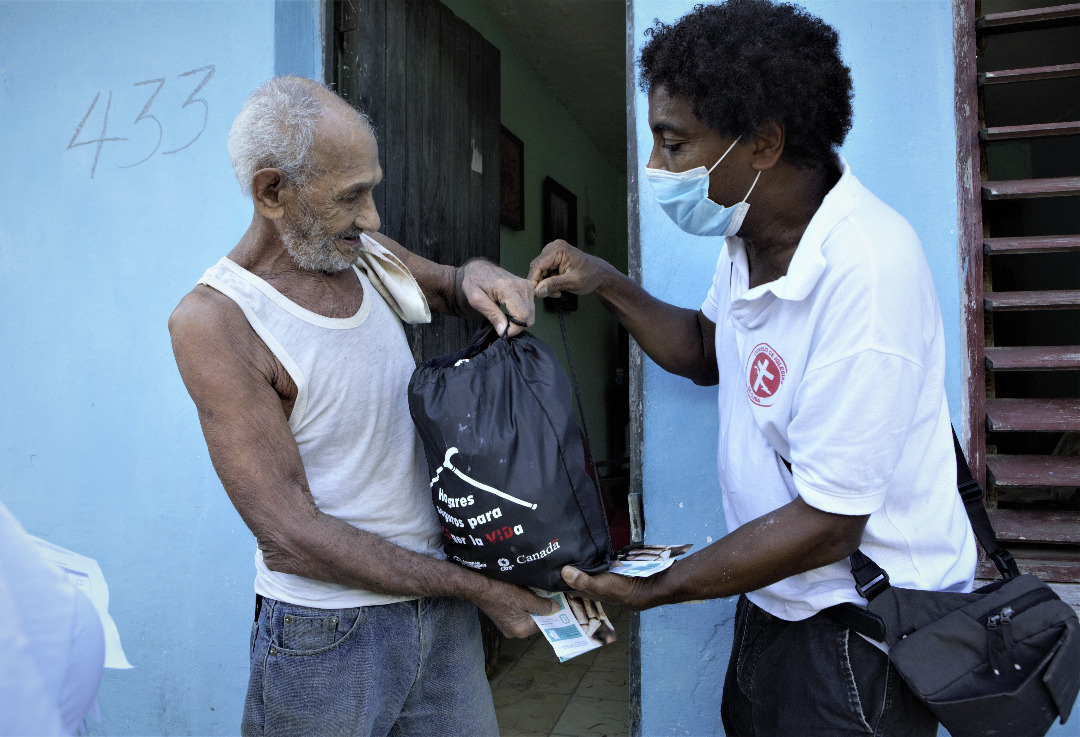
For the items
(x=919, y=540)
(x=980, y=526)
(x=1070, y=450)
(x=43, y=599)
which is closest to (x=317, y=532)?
(x=43, y=599)

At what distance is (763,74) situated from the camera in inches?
51.8

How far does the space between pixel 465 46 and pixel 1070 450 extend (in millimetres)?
3029

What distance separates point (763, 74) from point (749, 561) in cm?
87

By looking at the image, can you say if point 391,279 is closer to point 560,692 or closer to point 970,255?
point 970,255

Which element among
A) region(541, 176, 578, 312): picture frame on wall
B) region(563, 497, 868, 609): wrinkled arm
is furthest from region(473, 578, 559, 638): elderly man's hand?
region(541, 176, 578, 312): picture frame on wall

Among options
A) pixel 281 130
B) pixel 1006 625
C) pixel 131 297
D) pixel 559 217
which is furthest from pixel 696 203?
pixel 559 217

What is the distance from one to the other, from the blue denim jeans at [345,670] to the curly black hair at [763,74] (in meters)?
1.15

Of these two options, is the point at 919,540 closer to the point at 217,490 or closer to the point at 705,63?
the point at 705,63

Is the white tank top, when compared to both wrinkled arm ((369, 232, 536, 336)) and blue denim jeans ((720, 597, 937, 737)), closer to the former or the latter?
wrinkled arm ((369, 232, 536, 336))

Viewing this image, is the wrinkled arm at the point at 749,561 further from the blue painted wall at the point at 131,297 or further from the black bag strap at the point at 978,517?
the blue painted wall at the point at 131,297

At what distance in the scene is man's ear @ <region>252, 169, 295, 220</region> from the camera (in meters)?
1.41

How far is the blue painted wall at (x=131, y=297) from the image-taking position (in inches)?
99.5

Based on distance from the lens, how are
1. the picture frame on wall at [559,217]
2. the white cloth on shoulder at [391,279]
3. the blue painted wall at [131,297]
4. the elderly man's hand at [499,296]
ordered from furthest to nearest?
the picture frame on wall at [559,217]
the blue painted wall at [131,297]
the white cloth on shoulder at [391,279]
the elderly man's hand at [499,296]

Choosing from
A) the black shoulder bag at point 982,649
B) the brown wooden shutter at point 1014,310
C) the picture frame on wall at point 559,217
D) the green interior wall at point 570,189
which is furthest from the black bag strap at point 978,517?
the picture frame on wall at point 559,217
